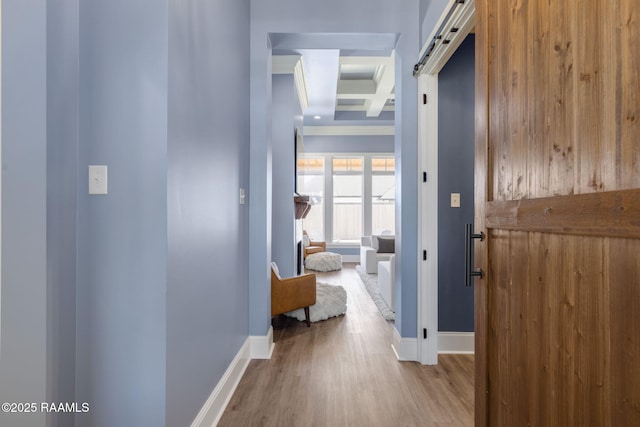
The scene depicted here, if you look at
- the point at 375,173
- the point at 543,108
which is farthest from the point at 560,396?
the point at 375,173

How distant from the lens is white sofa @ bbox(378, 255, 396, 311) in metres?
3.95

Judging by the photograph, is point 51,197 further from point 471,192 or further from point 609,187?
point 471,192

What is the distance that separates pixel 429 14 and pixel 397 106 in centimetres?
69

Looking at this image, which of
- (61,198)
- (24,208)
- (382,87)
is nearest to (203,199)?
(61,198)

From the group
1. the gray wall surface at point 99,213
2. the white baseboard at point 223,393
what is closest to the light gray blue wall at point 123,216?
the gray wall surface at point 99,213

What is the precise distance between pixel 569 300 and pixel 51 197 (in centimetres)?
169

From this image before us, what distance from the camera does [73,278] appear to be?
4.33 ft

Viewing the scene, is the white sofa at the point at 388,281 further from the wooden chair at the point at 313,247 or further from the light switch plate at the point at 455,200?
the wooden chair at the point at 313,247

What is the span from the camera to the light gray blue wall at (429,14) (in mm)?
2314

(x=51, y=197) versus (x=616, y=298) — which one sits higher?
(x=51, y=197)

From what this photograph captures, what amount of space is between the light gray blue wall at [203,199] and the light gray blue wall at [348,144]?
5.66 m

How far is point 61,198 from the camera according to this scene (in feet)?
4.16

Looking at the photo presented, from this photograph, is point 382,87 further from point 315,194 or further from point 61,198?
point 61,198

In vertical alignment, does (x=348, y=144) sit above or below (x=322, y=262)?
above
